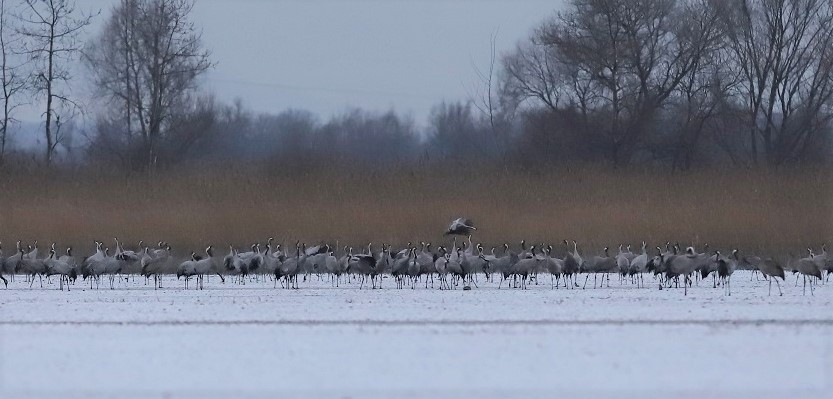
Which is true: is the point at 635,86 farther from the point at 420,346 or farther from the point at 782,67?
the point at 420,346

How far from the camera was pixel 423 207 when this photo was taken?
33250mm

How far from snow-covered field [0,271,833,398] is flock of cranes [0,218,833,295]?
9.88ft

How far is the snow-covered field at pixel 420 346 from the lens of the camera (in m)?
11.8

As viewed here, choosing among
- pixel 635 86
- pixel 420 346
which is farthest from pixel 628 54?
pixel 420 346

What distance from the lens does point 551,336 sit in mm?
15188

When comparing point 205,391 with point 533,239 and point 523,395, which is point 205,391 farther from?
point 533,239

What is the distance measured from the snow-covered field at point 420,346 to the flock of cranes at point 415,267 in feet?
9.88

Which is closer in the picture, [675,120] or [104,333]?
[104,333]

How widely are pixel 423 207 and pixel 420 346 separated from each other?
18943 mm

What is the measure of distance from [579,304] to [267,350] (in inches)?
286

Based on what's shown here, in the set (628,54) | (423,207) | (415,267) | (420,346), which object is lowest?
(420,346)

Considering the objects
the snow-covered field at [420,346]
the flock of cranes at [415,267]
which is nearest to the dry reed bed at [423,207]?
the flock of cranes at [415,267]

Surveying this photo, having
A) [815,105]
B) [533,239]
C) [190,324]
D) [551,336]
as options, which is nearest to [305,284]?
[533,239]

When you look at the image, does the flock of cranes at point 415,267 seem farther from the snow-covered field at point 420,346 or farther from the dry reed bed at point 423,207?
the snow-covered field at point 420,346
